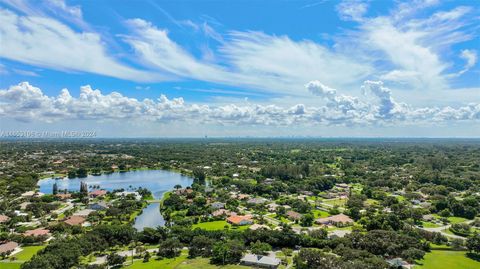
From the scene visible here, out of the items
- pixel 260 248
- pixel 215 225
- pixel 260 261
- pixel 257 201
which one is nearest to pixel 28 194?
pixel 215 225

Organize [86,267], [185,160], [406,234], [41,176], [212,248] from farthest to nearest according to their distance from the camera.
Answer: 1. [185,160]
2. [41,176]
3. [406,234]
4. [212,248]
5. [86,267]

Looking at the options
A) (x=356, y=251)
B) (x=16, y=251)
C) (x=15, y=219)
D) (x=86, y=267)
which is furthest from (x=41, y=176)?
(x=356, y=251)

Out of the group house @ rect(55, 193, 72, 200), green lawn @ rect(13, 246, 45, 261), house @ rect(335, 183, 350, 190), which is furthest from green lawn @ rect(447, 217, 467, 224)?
house @ rect(55, 193, 72, 200)

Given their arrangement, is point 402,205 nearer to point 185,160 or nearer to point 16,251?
point 16,251

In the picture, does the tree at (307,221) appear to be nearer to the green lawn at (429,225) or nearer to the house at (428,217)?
the green lawn at (429,225)

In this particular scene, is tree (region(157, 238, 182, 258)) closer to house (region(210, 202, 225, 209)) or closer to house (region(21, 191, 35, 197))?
house (region(210, 202, 225, 209))

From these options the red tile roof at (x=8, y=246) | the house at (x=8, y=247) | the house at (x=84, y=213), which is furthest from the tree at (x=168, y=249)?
the house at (x=84, y=213)

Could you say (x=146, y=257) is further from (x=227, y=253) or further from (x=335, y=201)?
(x=335, y=201)
